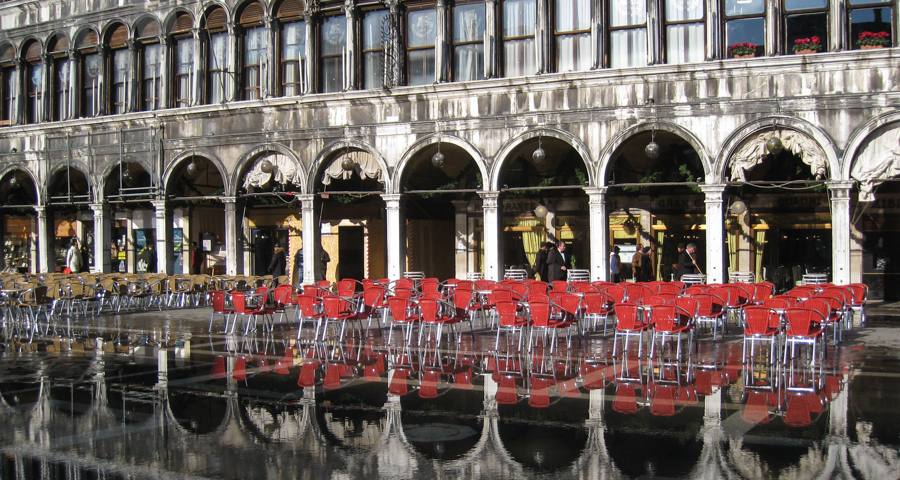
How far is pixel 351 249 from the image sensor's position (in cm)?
2597

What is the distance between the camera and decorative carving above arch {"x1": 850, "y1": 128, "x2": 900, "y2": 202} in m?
17.5

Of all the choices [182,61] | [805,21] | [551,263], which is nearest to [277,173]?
[182,61]

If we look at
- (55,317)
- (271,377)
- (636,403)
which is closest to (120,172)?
Answer: (55,317)

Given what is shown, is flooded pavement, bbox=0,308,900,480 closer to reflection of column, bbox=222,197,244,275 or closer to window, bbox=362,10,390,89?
reflection of column, bbox=222,197,244,275

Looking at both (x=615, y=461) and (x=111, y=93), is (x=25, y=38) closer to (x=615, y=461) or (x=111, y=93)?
(x=111, y=93)

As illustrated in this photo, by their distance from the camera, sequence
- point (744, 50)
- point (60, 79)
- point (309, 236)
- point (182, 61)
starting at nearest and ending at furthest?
point (744, 50), point (309, 236), point (182, 61), point (60, 79)

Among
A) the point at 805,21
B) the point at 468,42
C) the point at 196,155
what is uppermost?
the point at 468,42

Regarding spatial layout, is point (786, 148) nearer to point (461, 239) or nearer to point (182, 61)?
point (461, 239)

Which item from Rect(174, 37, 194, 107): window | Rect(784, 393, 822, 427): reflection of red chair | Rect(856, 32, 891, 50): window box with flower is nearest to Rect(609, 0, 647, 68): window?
Rect(856, 32, 891, 50): window box with flower

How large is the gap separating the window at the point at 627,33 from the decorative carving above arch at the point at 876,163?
5634 mm

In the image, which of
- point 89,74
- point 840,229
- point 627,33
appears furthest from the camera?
point 89,74

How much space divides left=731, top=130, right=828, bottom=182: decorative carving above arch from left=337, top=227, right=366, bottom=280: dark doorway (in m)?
12.3

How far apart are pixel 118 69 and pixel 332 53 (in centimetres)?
866

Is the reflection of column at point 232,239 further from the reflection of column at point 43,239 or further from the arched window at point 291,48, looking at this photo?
the reflection of column at point 43,239
